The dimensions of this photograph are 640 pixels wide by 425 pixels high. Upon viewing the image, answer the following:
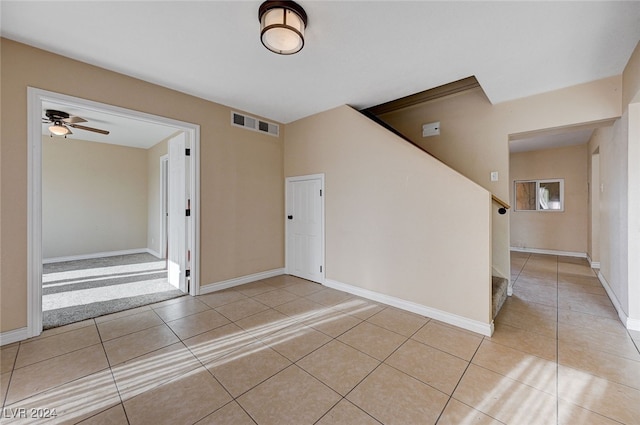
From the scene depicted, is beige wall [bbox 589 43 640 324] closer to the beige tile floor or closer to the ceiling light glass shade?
the beige tile floor

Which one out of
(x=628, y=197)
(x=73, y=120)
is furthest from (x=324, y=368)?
(x=73, y=120)

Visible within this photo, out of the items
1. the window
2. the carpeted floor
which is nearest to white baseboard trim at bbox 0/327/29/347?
the carpeted floor

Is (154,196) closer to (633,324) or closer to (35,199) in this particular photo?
(35,199)

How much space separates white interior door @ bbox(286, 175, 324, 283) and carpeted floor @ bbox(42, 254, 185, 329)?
73.1 inches

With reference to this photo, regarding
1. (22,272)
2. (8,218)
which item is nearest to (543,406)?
(22,272)

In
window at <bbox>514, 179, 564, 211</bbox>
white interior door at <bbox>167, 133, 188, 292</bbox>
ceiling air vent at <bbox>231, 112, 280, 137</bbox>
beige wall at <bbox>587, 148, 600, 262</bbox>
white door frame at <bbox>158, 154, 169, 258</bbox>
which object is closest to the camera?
white interior door at <bbox>167, 133, 188, 292</bbox>

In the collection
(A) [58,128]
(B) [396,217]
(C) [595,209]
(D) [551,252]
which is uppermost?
(A) [58,128]

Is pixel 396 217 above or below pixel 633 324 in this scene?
above

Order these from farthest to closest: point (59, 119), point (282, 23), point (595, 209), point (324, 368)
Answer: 1. point (595, 209)
2. point (59, 119)
3. point (324, 368)
4. point (282, 23)

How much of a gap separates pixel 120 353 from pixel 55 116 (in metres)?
3.86

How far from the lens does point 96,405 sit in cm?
159

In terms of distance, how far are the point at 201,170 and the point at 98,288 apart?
2376 millimetres

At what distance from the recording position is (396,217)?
10.5 feet

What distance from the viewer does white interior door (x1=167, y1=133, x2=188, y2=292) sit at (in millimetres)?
3488
